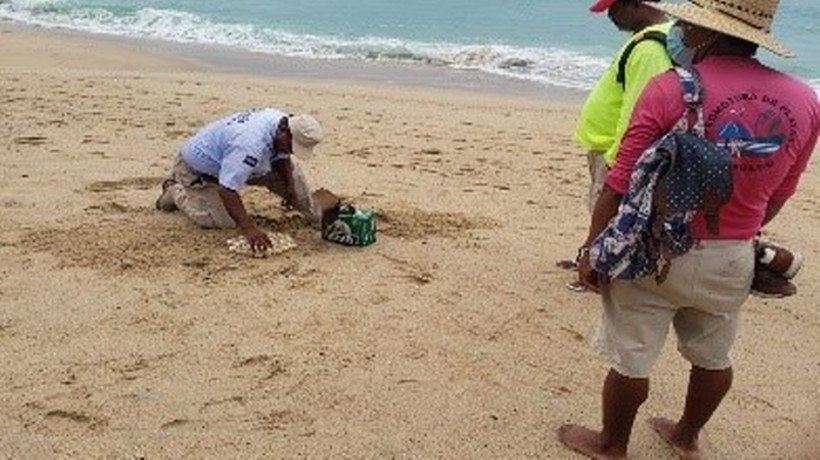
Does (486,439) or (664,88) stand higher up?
(664,88)

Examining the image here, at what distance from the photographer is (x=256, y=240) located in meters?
5.02

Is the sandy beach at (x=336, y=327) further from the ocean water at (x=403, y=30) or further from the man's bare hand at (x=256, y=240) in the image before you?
the ocean water at (x=403, y=30)

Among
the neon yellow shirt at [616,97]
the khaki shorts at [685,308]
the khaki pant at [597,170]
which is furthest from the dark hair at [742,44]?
the khaki pant at [597,170]

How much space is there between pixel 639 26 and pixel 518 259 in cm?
160

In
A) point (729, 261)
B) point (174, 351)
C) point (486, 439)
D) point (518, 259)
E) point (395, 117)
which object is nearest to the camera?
point (729, 261)

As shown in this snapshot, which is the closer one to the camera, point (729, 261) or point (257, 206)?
point (729, 261)

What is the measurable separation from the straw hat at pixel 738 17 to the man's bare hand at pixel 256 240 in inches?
115

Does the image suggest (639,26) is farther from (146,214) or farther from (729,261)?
(146,214)

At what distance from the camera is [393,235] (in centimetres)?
560

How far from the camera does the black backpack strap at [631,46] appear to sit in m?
3.86

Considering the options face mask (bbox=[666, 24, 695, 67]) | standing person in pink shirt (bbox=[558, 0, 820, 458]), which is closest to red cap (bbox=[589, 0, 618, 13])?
face mask (bbox=[666, 24, 695, 67])

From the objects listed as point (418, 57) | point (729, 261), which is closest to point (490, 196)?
point (729, 261)

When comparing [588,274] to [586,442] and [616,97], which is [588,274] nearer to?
[586,442]

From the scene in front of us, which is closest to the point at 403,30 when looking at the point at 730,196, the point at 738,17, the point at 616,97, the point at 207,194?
the point at 207,194
